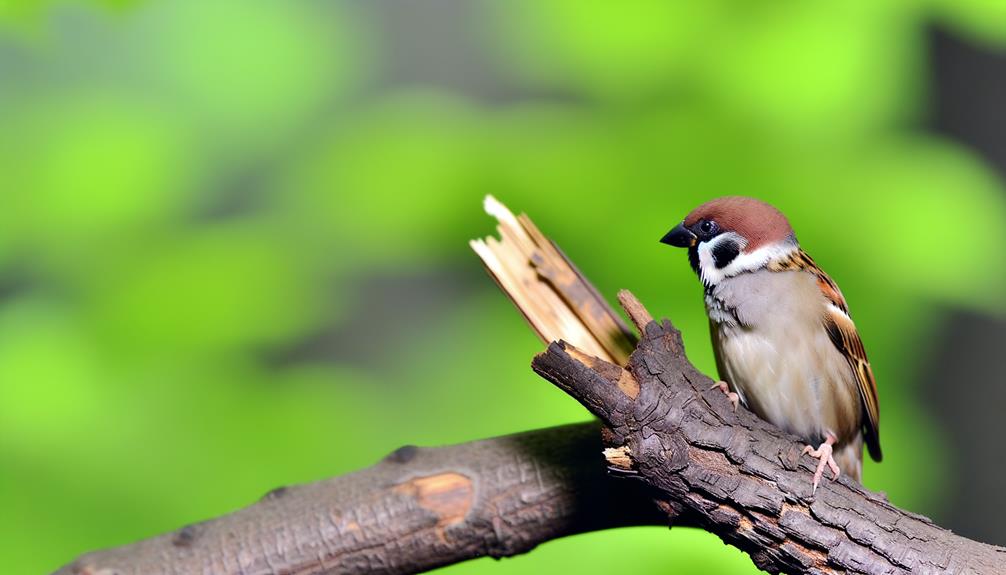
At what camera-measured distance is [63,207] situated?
2.24 metres

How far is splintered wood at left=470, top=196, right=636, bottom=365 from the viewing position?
1415 millimetres

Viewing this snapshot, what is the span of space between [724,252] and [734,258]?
0.06ft

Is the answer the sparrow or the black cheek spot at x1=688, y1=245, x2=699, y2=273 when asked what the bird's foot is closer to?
the sparrow

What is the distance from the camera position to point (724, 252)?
Answer: 1.45 m

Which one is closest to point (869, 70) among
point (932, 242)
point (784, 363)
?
point (932, 242)

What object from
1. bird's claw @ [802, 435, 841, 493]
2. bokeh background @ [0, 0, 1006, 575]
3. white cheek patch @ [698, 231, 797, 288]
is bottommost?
bird's claw @ [802, 435, 841, 493]

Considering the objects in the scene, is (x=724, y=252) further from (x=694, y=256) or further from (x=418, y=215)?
(x=418, y=215)

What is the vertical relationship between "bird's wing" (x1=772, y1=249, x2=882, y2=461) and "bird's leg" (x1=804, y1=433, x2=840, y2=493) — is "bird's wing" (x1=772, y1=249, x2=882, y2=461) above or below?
above

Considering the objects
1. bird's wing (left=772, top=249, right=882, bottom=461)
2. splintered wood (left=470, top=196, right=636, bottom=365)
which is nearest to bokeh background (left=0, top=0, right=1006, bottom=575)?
bird's wing (left=772, top=249, right=882, bottom=461)

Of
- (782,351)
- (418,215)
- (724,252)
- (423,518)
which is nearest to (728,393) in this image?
(782,351)

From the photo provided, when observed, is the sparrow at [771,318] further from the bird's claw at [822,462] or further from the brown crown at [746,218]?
the bird's claw at [822,462]

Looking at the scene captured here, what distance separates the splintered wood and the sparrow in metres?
0.14

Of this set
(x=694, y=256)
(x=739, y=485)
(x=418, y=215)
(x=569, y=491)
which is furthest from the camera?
(x=418, y=215)

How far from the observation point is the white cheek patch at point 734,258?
4.75ft
